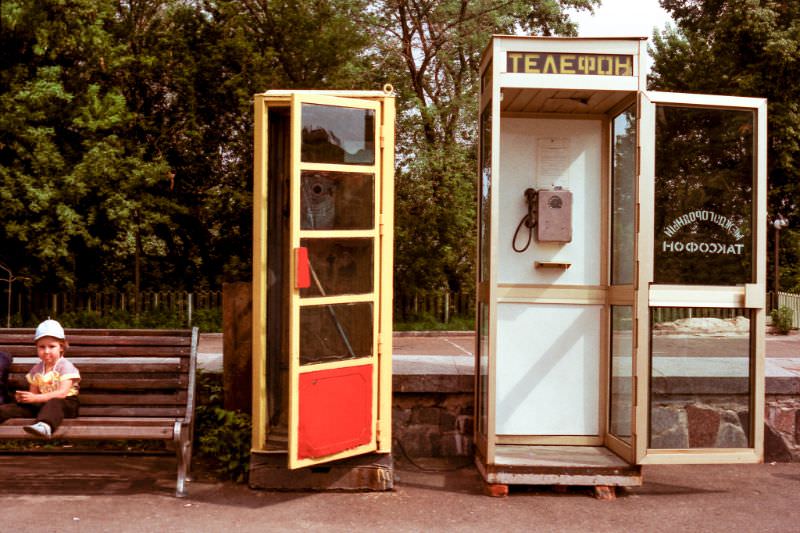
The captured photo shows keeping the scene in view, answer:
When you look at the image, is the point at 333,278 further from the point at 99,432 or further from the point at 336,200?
the point at 99,432

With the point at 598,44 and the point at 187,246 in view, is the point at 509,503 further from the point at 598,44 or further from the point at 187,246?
the point at 187,246

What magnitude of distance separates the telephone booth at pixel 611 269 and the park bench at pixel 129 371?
210 cm

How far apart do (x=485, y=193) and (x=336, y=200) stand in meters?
1.26

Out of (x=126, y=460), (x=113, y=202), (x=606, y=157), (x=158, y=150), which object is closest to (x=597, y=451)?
(x=606, y=157)

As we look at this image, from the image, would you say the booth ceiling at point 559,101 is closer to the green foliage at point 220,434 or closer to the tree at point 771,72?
the green foliage at point 220,434

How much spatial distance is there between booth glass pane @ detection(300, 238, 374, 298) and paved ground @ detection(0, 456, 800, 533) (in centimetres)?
136

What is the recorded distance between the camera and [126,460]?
6.18m

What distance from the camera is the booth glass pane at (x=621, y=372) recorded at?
5.79 metres

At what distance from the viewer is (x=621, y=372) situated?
600 cm

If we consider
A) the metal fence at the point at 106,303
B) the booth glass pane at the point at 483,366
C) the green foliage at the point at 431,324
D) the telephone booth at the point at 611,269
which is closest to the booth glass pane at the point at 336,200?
the telephone booth at the point at 611,269

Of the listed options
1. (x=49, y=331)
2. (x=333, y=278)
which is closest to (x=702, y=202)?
(x=333, y=278)

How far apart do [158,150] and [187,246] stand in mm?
2612

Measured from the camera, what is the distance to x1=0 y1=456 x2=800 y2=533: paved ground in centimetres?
484

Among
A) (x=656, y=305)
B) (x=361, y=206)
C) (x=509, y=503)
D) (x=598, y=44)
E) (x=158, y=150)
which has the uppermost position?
(x=158, y=150)
